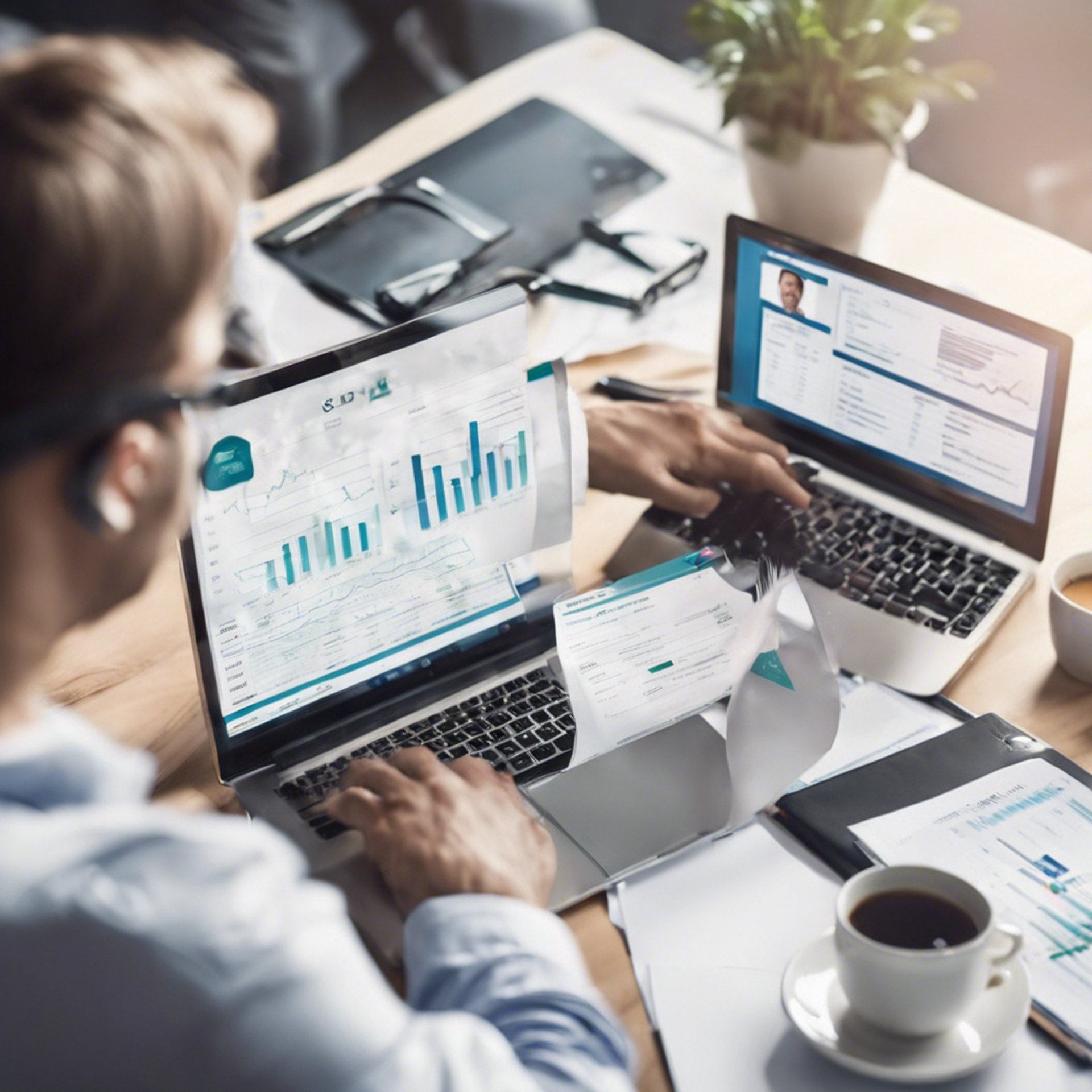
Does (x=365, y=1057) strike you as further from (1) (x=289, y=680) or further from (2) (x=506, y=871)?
(1) (x=289, y=680)

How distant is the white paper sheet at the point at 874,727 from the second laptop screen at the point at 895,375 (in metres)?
0.20

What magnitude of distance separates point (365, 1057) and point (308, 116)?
243 centimetres

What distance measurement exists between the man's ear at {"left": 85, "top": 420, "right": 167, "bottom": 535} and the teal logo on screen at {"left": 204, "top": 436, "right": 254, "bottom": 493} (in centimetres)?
29

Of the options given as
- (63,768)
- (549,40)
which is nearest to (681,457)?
(63,768)

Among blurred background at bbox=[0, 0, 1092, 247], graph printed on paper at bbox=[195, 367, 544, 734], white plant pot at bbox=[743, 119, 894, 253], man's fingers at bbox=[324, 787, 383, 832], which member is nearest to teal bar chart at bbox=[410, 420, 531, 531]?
graph printed on paper at bbox=[195, 367, 544, 734]

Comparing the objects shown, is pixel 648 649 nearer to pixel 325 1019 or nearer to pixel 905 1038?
pixel 905 1038

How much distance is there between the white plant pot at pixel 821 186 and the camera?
Result: 4.91 feet

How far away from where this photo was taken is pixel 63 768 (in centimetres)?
71

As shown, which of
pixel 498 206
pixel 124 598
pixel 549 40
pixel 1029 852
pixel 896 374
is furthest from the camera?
pixel 549 40

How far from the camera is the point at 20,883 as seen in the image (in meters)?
0.60

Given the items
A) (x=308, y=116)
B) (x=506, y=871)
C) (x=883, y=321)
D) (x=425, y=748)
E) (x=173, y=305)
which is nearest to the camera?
(x=173, y=305)

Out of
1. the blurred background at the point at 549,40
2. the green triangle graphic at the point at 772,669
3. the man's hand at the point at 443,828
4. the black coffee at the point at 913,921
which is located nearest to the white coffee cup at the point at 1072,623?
the green triangle graphic at the point at 772,669

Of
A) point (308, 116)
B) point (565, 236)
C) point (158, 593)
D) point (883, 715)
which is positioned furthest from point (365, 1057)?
point (308, 116)

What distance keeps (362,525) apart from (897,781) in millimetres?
434
